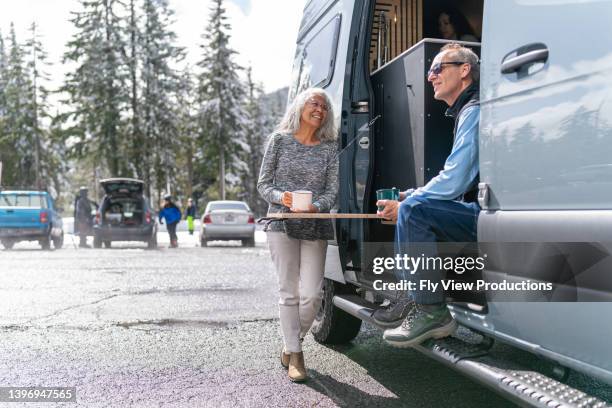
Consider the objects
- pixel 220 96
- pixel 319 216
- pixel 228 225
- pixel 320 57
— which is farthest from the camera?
pixel 220 96

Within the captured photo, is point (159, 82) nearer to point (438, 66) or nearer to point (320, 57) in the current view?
point (320, 57)

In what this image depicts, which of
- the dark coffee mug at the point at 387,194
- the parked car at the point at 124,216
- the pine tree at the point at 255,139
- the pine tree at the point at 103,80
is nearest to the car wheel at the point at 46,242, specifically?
the parked car at the point at 124,216

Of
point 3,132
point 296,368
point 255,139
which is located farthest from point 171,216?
point 255,139

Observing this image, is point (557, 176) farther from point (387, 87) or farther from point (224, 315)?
point (224, 315)

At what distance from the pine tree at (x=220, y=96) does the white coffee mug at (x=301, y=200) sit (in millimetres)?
39477

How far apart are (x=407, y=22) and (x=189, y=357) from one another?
131 inches

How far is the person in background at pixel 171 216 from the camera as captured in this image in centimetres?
2025

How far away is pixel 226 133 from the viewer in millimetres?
43406

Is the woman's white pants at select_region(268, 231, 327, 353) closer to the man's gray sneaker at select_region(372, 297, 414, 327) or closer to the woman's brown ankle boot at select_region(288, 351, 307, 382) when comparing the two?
the woman's brown ankle boot at select_region(288, 351, 307, 382)

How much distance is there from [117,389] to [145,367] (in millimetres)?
560

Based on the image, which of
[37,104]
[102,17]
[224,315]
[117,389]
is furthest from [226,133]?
[117,389]

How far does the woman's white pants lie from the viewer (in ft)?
14.3

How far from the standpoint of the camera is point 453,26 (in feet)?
19.2

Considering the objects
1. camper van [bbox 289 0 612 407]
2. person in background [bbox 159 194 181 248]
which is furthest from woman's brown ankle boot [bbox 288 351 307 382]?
person in background [bbox 159 194 181 248]
